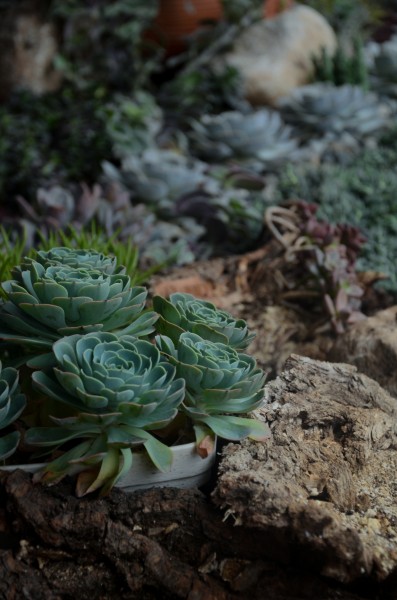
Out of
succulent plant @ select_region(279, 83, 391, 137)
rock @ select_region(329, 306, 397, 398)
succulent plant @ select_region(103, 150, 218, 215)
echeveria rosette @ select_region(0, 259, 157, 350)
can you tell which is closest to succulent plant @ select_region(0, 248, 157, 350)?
echeveria rosette @ select_region(0, 259, 157, 350)

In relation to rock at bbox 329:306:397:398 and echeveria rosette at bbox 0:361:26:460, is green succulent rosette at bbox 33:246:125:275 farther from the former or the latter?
rock at bbox 329:306:397:398

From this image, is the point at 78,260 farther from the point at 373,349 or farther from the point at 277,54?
the point at 277,54

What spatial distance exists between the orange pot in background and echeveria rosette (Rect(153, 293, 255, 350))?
3974 mm

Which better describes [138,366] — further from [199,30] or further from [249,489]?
[199,30]

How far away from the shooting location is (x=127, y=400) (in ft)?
3.74

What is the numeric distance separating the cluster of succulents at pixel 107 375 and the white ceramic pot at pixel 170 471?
0.08ft

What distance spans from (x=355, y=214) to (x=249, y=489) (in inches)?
74.0

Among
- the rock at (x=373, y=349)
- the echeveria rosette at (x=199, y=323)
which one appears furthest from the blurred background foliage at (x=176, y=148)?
the echeveria rosette at (x=199, y=323)

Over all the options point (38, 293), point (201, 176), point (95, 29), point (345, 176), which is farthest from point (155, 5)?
point (38, 293)

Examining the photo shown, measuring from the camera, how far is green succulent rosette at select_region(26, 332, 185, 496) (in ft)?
3.72

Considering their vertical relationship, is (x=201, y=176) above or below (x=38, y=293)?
below

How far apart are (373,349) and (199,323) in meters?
0.80

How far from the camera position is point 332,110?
4227 millimetres

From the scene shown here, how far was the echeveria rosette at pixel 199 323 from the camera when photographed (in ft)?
4.43
